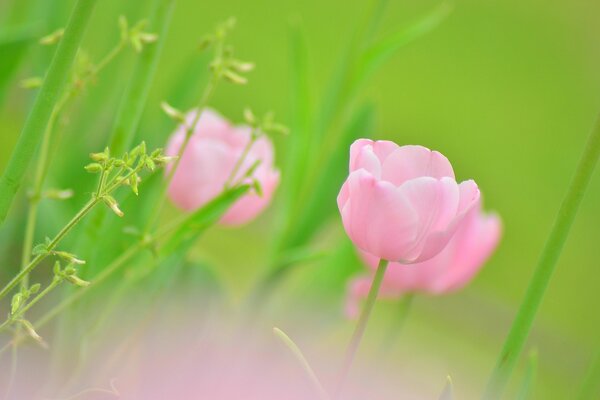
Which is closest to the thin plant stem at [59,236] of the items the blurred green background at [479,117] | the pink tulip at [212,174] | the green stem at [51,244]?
the green stem at [51,244]

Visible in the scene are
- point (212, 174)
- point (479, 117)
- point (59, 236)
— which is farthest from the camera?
point (479, 117)

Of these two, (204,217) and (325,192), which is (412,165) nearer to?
(204,217)

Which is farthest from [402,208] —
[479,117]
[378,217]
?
[479,117]

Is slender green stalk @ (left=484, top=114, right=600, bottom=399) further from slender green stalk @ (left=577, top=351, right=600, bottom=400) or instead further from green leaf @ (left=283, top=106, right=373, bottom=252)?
green leaf @ (left=283, top=106, right=373, bottom=252)

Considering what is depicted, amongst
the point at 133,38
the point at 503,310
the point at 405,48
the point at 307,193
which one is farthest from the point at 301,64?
the point at 405,48

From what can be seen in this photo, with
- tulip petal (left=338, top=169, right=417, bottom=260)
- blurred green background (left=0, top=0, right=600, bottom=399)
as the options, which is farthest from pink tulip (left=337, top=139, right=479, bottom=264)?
blurred green background (left=0, top=0, right=600, bottom=399)

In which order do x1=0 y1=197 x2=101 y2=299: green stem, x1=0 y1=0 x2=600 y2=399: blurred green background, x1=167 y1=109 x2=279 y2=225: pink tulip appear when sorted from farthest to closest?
1. x1=0 y1=0 x2=600 y2=399: blurred green background
2. x1=167 y1=109 x2=279 y2=225: pink tulip
3. x1=0 y1=197 x2=101 y2=299: green stem
